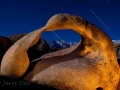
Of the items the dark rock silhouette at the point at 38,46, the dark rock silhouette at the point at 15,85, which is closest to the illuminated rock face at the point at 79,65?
the dark rock silhouette at the point at 15,85

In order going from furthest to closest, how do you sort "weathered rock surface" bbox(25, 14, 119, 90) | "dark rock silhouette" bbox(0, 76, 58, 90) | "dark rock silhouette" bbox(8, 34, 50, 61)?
"dark rock silhouette" bbox(8, 34, 50, 61) → "weathered rock surface" bbox(25, 14, 119, 90) → "dark rock silhouette" bbox(0, 76, 58, 90)

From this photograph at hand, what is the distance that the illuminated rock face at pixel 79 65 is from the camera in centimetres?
439

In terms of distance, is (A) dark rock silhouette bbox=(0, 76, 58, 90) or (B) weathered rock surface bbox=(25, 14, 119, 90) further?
(B) weathered rock surface bbox=(25, 14, 119, 90)

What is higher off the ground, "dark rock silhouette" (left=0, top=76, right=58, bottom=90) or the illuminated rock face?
the illuminated rock face

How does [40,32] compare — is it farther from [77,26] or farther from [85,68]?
[85,68]

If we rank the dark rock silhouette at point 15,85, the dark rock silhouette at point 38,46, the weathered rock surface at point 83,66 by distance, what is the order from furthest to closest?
the dark rock silhouette at point 38,46 < the weathered rock surface at point 83,66 < the dark rock silhouette at point 15,85

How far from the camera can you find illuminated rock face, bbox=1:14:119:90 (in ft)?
14.4

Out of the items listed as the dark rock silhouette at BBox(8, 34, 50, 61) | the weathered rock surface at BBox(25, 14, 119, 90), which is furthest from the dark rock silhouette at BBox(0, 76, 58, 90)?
the dark rock silhouette at BBox(8, 34, 50, 61)

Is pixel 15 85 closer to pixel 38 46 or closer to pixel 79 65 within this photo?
pixel 79 65

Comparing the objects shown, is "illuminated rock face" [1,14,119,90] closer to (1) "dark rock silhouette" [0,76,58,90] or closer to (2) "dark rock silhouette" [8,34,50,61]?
(1) "dark rock silhouette" [0,76,58,90]

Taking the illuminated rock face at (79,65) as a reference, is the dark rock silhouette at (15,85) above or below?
below

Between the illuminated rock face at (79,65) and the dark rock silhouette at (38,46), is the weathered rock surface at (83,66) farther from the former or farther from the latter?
the dark rock silhouette at (38,46)

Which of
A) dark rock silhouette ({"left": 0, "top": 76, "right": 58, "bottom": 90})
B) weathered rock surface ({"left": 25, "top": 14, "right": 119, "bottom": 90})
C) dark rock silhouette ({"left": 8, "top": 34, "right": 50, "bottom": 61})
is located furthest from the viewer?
dark rock silhouette ({"left": 8, "top": 34, "right": 50, "bottom": 61})

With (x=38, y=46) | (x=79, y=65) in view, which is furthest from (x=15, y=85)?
(x=38, y=46)
